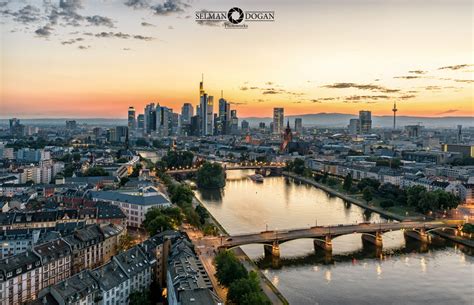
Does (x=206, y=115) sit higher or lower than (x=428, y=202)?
higher

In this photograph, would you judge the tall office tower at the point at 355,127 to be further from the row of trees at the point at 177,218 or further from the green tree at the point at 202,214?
the green tree at the point at 202,214

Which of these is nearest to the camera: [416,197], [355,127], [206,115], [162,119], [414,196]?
[416,197]

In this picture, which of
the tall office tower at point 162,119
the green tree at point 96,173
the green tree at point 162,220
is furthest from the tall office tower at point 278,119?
the green tree at point 162,220

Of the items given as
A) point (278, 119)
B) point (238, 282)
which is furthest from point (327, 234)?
point (278, 119)

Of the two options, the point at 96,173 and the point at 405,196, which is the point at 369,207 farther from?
the point at 96,173

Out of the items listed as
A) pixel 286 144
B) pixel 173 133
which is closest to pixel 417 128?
pixel 286 144
